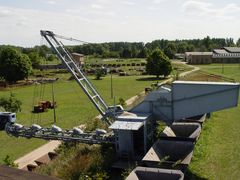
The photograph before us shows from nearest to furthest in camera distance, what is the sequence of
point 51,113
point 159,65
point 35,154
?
point 35,154 → point 51,113 → point 159,65

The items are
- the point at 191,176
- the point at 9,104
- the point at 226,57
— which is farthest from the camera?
the point at 226,57

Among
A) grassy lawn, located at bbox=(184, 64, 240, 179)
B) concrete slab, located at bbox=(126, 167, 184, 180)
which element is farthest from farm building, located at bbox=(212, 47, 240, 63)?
concrete slab, located at bbox=(126, 167, 184, 180)

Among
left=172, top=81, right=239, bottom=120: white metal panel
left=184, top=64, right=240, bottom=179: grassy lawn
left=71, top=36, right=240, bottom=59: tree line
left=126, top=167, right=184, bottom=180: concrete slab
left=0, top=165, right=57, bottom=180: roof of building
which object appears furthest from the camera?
left=71, top=36, right=240, bottom=59: tree line

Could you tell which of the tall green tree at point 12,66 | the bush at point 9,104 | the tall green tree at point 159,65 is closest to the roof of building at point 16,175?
the bush at point 9,104

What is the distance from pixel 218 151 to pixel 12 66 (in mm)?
43792

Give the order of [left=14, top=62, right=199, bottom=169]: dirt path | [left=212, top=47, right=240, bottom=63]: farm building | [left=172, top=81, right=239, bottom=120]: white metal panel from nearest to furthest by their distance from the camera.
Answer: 1. [left=172, top=81, right=239, bottom=120]: white metal panel
2. [left=14, top=62, right=199, bottom=169]: dirt path
3. [left=212, top=47, right=240, bottom=63]: farm building

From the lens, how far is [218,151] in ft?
52.1

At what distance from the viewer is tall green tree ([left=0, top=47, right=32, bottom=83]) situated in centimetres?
5344

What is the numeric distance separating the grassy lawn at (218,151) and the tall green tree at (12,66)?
3935cm

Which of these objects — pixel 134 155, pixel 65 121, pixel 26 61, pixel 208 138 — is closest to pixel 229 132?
pixel 208 138

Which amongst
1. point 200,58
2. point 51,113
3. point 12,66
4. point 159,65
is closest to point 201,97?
point 51,113

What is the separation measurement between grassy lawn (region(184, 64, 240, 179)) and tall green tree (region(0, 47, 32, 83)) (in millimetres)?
39354

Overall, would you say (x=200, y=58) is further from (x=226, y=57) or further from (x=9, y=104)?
(x=9, y=104)

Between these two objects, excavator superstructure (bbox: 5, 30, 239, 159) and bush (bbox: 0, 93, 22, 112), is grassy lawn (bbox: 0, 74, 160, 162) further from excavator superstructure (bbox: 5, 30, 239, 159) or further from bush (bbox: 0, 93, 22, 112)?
excavator superstructure (bbox: 5, 30, 239, 159)
